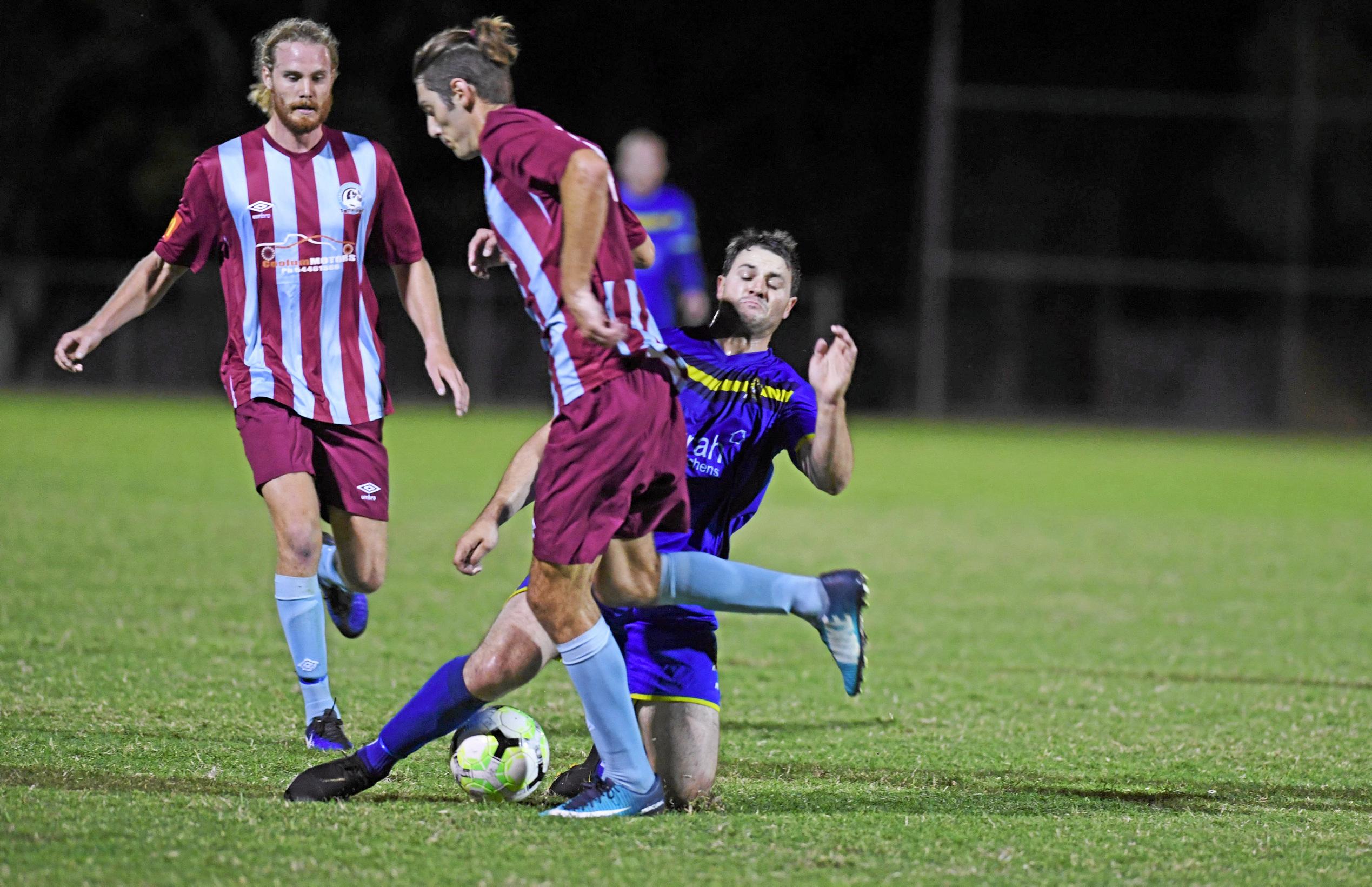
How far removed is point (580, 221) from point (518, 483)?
0.76 meters

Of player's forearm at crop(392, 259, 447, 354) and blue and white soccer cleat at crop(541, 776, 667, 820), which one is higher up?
player's forearm at crop(392, 259, 447, 354)

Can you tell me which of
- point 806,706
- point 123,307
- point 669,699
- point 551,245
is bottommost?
point 806,706

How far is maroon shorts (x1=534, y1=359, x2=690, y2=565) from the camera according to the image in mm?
3514

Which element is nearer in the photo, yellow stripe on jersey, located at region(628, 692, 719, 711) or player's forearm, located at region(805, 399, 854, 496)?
player's forearm, located at region(805, 399, 854, 496)

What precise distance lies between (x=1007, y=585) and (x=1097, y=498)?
16.5 feet

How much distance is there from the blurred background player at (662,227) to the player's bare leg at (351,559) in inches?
185

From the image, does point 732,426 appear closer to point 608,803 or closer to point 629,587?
point 629,587

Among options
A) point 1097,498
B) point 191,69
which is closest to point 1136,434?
point 1097,498

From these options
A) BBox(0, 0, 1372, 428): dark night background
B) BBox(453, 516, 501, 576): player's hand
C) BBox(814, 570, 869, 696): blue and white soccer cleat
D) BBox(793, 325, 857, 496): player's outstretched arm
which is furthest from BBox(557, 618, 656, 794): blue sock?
BBox(0, 0, 1372, 428): dark night background

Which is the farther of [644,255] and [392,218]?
[392,218]

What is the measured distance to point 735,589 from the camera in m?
3.74

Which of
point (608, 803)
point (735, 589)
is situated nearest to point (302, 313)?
point (735, 589)

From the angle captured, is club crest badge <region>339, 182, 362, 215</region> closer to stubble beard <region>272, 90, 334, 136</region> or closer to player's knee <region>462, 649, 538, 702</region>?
stubble beard <region>272, 90, 334, 136</region>

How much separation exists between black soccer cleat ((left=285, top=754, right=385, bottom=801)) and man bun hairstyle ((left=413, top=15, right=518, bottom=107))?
1549mm
